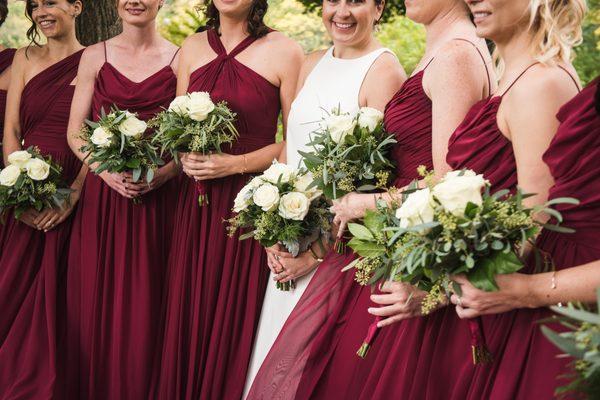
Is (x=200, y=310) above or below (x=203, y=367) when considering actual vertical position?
above

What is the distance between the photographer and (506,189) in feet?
9.78

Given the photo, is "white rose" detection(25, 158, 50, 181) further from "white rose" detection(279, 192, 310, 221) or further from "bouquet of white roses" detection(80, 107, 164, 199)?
"white rose" detection(279, 192, 310, 221)

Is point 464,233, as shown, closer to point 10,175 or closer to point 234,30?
point 234,30

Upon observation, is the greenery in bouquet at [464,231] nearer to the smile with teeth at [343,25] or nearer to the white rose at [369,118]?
the white rose at [369,118]

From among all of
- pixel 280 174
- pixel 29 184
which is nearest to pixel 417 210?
pixel 280 174

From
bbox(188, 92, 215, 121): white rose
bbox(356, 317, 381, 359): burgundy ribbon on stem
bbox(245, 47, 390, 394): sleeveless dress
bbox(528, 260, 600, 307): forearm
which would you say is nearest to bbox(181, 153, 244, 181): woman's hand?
bbox(188, 92, 215, 121): white rose

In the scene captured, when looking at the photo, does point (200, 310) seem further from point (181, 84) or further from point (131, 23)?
point (131, 23)

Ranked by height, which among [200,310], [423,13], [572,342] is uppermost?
[423,13]

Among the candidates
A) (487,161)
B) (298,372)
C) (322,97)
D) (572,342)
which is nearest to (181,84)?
(322,97)

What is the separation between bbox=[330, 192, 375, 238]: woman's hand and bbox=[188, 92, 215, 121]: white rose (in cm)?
111

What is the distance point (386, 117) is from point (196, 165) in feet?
4.78

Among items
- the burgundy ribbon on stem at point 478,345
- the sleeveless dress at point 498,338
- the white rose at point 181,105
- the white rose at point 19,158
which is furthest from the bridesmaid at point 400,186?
the white rose at point 19,158

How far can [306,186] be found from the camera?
14.8 ft

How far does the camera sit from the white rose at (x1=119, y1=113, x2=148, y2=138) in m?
5.38
